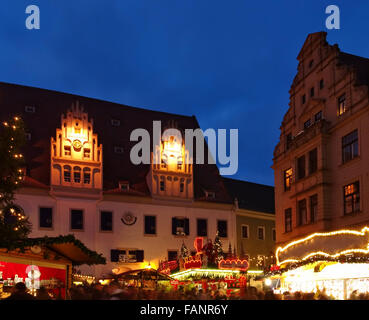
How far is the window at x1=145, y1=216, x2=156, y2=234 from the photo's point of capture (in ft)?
154

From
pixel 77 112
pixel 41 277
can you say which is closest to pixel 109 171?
pixel 77 112

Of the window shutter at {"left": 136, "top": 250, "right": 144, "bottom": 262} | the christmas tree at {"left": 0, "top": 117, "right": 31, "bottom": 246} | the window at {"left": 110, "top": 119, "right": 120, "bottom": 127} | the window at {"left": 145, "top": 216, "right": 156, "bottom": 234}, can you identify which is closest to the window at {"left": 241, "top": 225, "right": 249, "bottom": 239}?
the window at {"left": 145, "top": 216, "right": 156, "bottom": 234}

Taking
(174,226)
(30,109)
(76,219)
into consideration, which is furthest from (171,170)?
(30,109)

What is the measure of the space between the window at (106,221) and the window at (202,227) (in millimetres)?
7813

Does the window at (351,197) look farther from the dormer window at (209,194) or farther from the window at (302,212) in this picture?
the dormer window at (209,194)

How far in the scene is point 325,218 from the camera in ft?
98.0

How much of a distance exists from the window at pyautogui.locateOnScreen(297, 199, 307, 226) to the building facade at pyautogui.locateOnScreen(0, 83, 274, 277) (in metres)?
16.4

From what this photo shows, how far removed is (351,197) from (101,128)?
2803cm

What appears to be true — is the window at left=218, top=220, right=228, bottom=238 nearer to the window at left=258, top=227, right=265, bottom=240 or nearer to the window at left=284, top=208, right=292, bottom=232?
the window at left=258, top=227, right=265, bottom=240

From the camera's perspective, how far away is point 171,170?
159 feet

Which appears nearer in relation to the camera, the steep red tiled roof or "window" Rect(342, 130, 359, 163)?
"window" Rect(342, 130, 359, 163)

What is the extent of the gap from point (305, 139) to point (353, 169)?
4.98 metres

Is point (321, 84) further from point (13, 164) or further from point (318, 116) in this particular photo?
point (13, 164)
